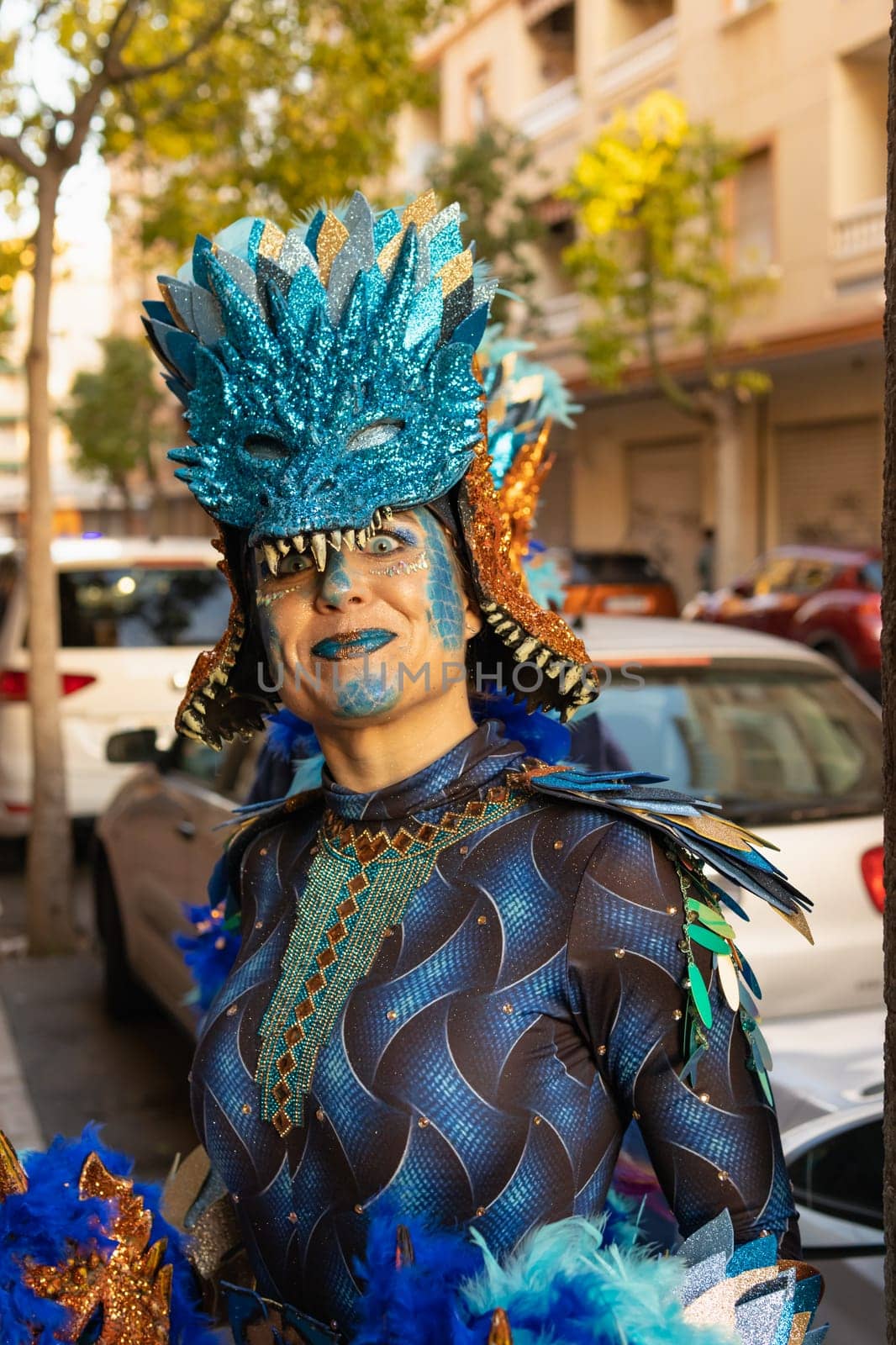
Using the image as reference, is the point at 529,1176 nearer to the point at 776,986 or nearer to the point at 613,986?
the point at 613,986

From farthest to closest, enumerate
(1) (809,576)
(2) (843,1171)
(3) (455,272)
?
(1) (809,576) → (2) (843,1171) → (3) (455,272)

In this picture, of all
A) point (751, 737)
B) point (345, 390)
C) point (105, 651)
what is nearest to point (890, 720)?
point (345, 390)

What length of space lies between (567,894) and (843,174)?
19966 mm

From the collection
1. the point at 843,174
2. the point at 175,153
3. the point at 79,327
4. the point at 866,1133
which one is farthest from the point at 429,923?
the point at 79,327

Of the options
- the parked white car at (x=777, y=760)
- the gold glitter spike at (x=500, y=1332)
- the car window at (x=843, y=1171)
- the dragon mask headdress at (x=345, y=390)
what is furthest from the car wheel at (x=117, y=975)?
the gold glitter spike at (x=500, y=1332)

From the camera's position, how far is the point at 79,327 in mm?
72688

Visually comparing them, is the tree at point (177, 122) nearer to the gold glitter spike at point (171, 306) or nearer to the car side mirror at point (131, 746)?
the car side mirror at point (131, 746)

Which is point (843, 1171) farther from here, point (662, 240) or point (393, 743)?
point (662, 240)

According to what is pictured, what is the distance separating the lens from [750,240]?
21734 millimetres

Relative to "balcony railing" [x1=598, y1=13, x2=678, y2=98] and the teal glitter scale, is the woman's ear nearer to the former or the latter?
the teal glitter scale

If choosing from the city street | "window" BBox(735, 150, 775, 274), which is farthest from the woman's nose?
"window" BBox(735, 150, 775, 274)

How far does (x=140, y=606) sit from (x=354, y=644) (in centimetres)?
765

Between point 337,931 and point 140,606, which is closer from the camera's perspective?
point 337,931

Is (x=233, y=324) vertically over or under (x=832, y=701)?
over
